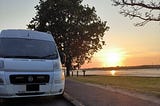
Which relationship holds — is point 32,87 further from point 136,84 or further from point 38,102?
point 136,84

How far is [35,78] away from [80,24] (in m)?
45.0

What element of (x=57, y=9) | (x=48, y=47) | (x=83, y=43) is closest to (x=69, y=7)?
(x=57, y=9)

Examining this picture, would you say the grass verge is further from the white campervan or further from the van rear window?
the van rear window

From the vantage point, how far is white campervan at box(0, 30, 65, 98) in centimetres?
1245

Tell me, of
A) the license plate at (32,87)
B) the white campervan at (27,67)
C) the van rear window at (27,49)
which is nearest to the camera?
the white campervan at (27,67)

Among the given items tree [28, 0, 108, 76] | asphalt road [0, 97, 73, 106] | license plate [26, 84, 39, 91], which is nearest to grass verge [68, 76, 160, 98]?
asphalt road [0, 97, 73, 106]

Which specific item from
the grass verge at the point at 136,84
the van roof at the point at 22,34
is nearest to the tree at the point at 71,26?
the grass verge at the point at 136,84

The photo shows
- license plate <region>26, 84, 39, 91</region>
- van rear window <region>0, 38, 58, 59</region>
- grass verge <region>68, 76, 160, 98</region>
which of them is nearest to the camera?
license plate <region>26, 84, 39, 91</region>

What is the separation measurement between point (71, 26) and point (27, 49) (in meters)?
43.4

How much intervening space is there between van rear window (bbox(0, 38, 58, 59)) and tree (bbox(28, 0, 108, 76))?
138ft

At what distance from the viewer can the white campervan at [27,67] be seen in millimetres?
12445

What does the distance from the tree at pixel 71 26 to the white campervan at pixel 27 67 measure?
4236cm

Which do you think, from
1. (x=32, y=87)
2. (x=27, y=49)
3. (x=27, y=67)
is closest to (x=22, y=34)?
(x=27, y=49)

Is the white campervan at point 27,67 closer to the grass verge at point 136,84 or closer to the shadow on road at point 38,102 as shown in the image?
the shadow on road at point 38,102
